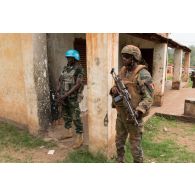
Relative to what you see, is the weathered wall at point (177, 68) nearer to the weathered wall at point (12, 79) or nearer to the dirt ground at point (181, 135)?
the dirt ground at point (181, 135)

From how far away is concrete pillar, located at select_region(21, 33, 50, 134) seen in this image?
486 cm

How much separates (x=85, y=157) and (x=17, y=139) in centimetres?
177

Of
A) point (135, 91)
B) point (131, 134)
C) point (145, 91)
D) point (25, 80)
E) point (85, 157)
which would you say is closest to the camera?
point (145, 91)

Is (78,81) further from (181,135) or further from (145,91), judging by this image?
(181,135)

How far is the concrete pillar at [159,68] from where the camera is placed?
8156 millimetres

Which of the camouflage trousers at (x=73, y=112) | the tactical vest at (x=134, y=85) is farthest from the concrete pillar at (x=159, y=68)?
the tactical vest at (x=134, y=85)

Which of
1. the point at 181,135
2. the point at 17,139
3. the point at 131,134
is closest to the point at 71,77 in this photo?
the point at 131,134

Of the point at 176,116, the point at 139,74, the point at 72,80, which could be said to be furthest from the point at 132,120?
the point at 176,116

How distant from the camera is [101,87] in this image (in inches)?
154

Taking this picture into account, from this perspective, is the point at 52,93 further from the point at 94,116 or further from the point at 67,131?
the point at 94,116

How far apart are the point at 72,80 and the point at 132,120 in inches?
67.2

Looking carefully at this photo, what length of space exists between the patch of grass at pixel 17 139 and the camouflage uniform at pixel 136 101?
6.40 ft

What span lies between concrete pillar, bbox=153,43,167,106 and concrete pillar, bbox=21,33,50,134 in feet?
14.2

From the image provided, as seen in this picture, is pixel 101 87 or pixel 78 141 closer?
pixel 101 87
